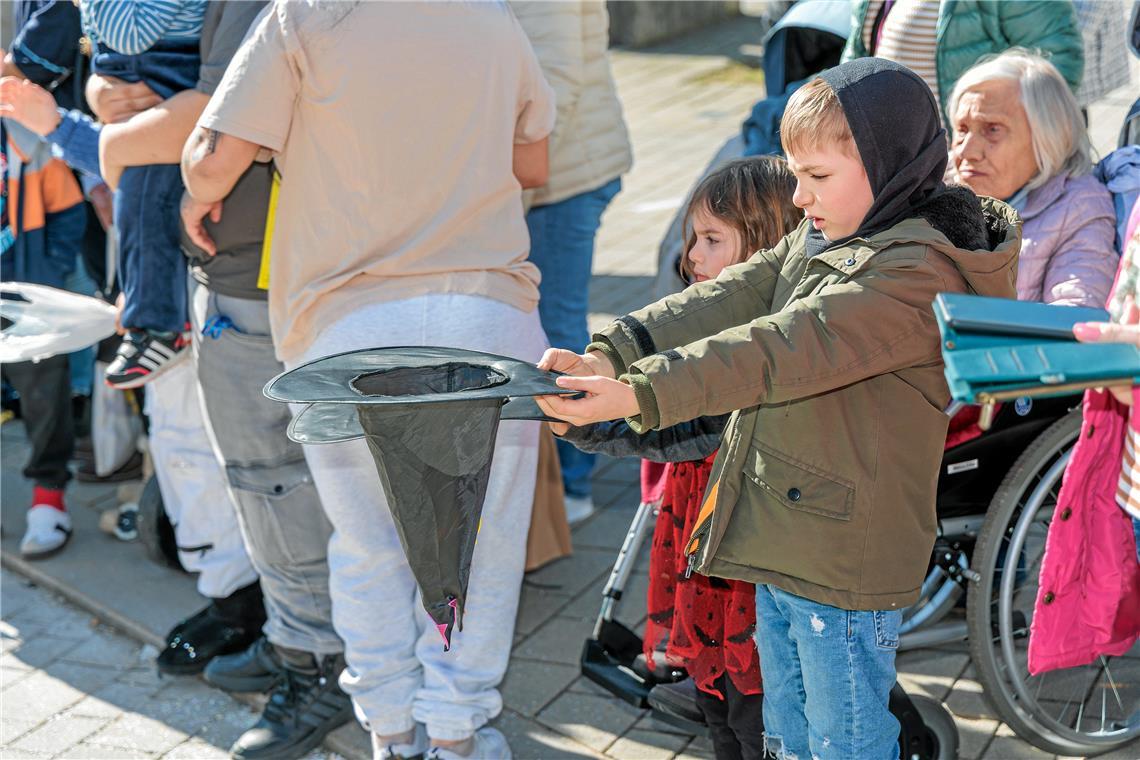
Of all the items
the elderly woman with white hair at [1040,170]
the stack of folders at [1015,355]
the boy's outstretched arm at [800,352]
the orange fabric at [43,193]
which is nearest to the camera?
the stack of folders at [1015,355]

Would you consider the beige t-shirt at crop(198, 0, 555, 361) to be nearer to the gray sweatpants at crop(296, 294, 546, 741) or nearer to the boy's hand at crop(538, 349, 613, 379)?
the gray sweatpants at crop(296, 294, 546, 741)

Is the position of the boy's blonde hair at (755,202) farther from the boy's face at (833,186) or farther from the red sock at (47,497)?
the red sock at (47,497)

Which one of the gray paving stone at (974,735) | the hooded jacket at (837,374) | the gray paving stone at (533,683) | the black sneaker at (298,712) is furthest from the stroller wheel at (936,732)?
the black sneaker at (298,712)

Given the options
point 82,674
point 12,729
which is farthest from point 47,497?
point 12,729

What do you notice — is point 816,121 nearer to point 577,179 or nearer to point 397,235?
point 397,235

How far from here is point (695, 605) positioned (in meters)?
2.86

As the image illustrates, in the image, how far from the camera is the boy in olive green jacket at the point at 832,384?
83.2 inches

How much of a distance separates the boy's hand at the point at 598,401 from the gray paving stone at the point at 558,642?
1.88 meters

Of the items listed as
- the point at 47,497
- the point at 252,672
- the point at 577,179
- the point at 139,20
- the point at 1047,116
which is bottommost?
the point at 252,672

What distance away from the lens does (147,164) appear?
3334 millimetres

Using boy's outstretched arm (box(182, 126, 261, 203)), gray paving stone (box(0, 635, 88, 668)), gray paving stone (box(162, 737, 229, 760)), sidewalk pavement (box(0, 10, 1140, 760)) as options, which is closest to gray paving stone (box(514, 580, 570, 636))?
sidewalk pavement (box(0, 10, 1140, 760))

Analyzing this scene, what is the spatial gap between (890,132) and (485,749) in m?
1.94

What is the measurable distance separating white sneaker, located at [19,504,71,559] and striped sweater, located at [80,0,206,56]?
2107mm

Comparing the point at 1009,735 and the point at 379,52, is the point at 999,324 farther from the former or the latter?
the point at 1009,735
